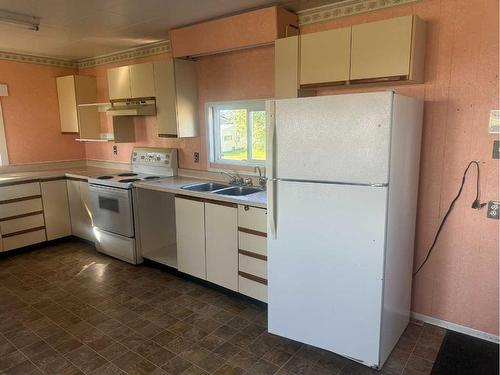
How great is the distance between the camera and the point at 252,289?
112 inches

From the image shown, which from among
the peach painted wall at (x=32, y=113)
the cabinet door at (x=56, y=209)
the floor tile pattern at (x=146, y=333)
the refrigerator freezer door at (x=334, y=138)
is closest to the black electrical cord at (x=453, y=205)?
the floor tile pattern at (x=146, y=333)

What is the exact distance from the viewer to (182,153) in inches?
159

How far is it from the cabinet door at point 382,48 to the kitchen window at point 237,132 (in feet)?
3.64

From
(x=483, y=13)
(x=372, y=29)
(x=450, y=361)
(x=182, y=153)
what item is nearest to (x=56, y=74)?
(x=182, y=153)

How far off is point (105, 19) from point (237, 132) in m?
1.53

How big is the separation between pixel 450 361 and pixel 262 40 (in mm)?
2603

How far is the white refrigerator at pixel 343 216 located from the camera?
196 centimetres

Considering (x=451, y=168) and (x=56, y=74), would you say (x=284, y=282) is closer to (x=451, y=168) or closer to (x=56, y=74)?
(x=451, y=168)

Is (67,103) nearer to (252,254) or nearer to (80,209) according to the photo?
(80,209)

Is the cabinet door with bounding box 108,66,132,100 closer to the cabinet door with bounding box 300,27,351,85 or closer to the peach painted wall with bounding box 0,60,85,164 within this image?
the peach painted wall with bounding box 0,60,85,164

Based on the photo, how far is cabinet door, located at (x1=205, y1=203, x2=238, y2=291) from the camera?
289 cm

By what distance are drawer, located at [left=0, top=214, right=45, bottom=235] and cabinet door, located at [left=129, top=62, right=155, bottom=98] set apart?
1.90 meters

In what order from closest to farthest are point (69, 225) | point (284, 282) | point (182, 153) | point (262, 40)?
point (284, 282) → point (262, 40) → point (182, 153) → point (69, 225)

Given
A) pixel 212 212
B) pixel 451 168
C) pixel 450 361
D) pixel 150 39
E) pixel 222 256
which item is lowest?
pixel 450 361
